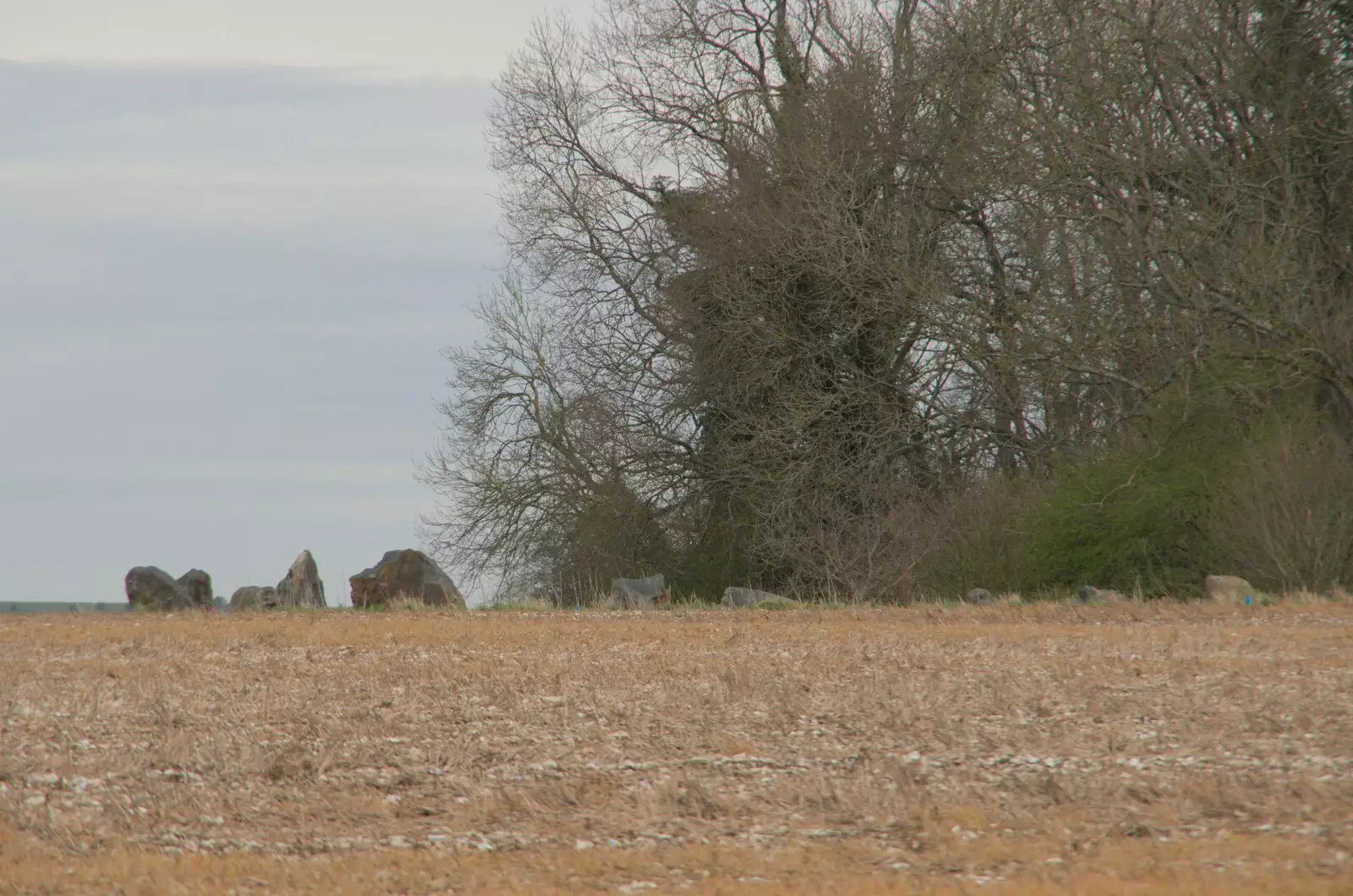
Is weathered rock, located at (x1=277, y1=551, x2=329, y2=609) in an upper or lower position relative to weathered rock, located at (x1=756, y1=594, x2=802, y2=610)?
upper

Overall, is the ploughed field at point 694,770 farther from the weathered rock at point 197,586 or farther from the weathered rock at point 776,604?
the weathered rock at point 197,586

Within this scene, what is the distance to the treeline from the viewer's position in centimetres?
1753

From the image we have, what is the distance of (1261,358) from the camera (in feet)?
58.3

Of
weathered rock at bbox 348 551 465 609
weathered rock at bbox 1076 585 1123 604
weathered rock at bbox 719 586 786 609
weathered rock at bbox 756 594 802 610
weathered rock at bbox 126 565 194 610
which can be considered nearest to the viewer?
weathered rock at bbox 1076 585 1123 604

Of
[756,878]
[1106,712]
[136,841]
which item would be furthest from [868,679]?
[136,841]

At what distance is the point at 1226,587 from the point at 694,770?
1037 centimetres

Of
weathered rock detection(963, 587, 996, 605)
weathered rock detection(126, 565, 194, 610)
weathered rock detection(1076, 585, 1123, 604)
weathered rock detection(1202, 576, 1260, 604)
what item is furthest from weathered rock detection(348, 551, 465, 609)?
weathered rock detection(1202, 576, 1260, 604)

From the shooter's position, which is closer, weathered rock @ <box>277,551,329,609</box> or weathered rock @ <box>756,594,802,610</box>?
weathered rock @ <box>756,594,802,610</box>

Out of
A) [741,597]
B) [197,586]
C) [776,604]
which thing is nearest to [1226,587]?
[776,604]

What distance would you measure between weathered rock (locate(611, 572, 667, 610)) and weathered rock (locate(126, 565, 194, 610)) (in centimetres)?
514

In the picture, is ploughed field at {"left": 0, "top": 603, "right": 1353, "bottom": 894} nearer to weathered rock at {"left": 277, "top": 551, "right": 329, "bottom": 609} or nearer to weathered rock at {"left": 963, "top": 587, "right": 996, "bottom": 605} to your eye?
weathered rock at {"left": 963, "top": 587, "right": 996, "bottom": 605}

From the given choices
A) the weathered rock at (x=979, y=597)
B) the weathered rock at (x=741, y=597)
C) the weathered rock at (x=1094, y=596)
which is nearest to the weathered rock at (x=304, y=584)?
the weathered rock at (x=741, y=597)

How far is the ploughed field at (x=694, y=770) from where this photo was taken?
4.53m

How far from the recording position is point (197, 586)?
17.6m
